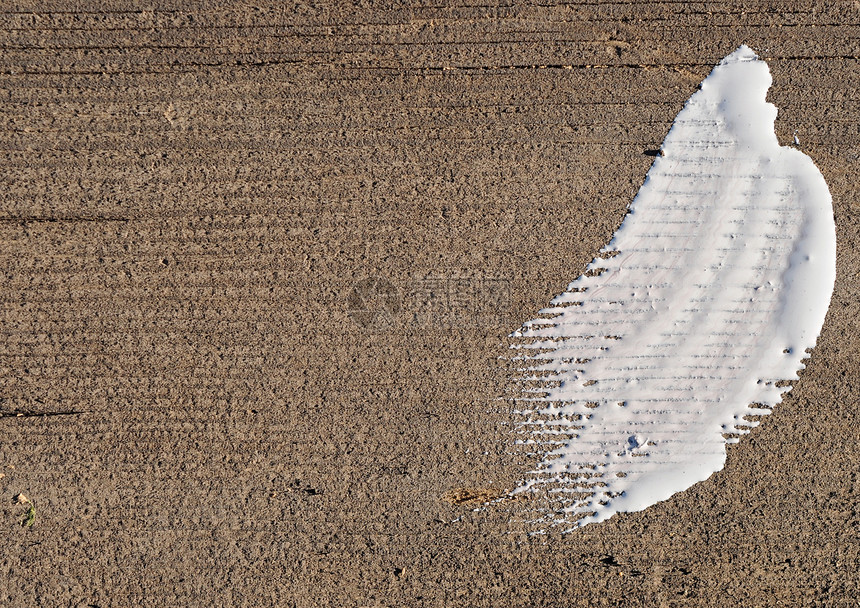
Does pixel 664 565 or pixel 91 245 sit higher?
pixel 91 245

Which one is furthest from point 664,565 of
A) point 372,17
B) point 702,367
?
point 372,17

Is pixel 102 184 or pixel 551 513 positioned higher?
pixel 102 184

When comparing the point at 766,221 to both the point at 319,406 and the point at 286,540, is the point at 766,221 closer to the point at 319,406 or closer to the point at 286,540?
the point at 319,406

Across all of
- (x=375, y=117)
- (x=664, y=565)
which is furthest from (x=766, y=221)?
(x=375, y=117)

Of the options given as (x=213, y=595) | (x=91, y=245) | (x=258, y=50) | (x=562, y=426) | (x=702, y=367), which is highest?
(x=258, y=50)

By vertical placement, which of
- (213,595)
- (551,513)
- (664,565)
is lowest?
(213,595)

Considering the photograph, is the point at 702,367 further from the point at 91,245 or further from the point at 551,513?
the point at 91,245
